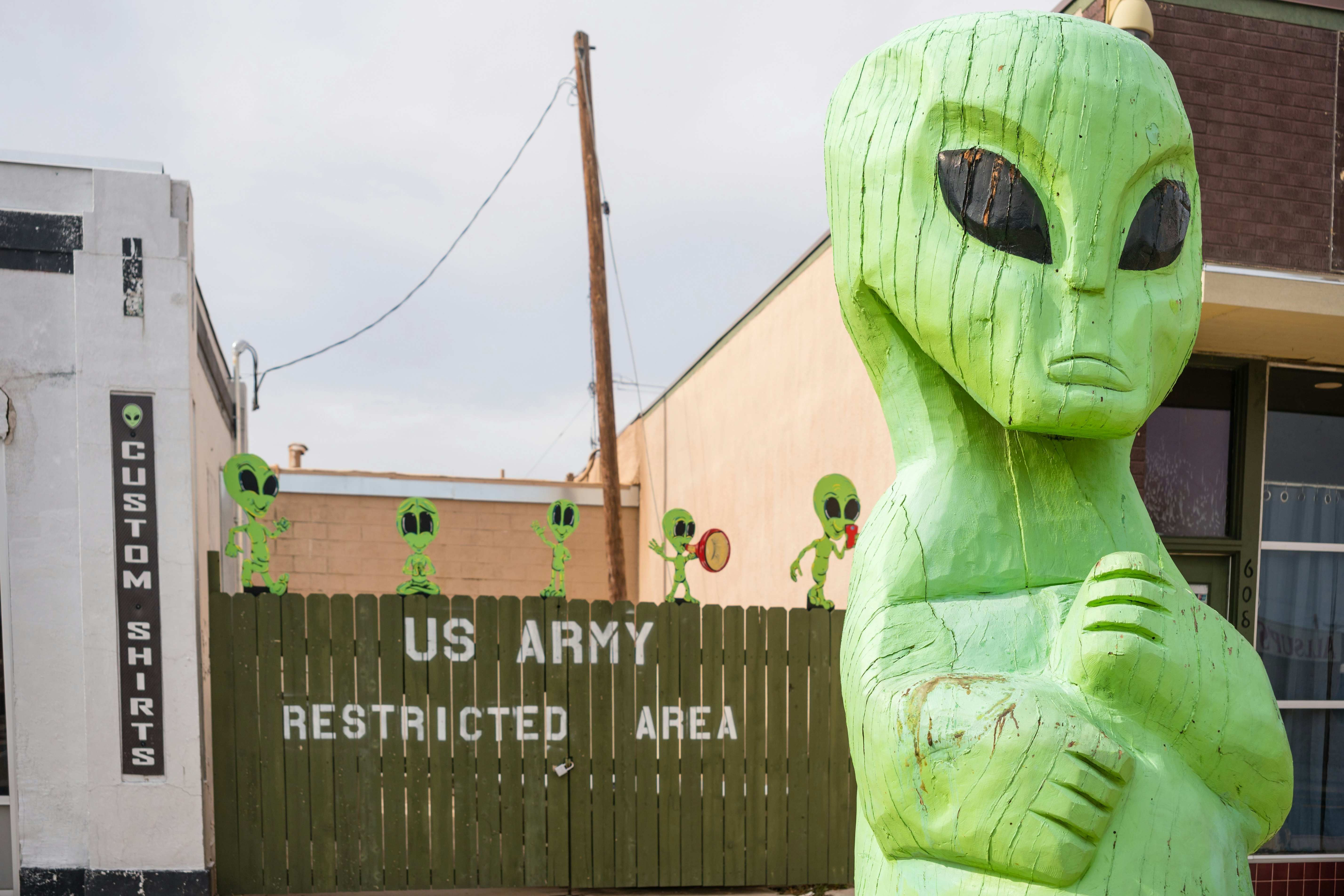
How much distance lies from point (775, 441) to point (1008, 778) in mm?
7333

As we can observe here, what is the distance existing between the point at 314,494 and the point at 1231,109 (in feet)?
37.4

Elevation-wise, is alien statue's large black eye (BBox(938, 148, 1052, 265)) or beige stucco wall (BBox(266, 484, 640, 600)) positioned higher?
alien statue's large black eye (BBox(938, 148, 1052, 265))

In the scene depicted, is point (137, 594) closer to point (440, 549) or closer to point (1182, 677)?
point (1182, 677)

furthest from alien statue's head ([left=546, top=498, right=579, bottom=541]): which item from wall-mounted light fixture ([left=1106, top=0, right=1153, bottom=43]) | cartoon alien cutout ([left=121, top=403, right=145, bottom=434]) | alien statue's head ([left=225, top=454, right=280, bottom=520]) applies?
wall-mounted light fixture ([left=1106, top=0, right=1153, bottom=43])

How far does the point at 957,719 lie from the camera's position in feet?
4.40

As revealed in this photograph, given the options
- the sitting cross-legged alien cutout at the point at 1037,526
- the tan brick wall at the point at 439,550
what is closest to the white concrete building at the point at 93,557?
the sitting cross-legged alien cutout at the point at 1037,526

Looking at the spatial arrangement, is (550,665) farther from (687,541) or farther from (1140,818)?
(1140,818)

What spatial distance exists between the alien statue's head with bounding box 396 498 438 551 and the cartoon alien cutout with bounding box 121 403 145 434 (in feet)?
4.19

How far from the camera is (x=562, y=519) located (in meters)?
4.56

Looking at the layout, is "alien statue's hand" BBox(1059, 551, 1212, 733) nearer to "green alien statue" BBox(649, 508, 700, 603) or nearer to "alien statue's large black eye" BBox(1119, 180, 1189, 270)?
"alien statue's large black eye" BBox(1119, 180, 1189, 270)

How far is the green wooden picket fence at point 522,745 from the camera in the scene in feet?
14.0

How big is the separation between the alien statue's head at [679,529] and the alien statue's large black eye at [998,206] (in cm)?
327

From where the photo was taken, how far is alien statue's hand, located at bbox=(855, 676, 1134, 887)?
4.21 ft

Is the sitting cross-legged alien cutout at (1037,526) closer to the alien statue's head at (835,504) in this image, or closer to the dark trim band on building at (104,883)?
the alien statue's head at (835,504)
